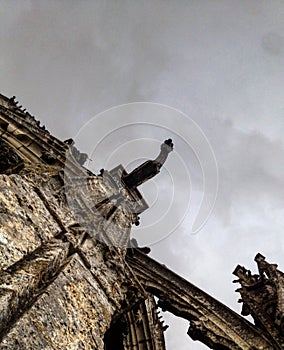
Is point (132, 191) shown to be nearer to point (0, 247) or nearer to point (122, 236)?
point (122, 236)

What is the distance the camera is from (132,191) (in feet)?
39.3

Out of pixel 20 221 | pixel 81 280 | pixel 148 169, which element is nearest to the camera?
pixel 20 221

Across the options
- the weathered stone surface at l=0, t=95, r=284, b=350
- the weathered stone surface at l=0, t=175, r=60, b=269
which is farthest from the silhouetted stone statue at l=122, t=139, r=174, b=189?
the weathered stone surface at l=0, t=175, r=60, b=269

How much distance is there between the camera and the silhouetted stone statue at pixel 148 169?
10.6m

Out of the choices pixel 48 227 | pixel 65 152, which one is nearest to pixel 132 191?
pixel 65 152

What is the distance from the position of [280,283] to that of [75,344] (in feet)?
14.2

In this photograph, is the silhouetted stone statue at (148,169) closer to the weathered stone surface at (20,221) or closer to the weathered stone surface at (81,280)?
the weathered stone surface at (81,280)

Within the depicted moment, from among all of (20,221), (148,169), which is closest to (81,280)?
(20,221)

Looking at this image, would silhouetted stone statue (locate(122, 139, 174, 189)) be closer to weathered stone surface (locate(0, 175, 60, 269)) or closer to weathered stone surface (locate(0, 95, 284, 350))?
weathered stone surface (locate(0, 95, 284, 350))

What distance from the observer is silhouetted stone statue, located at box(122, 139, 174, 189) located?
1059cm

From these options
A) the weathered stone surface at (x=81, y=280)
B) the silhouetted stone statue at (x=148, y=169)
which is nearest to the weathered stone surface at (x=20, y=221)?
the weathered stone surface at (x=81, y=280)

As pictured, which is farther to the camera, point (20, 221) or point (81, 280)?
point (81, 280)

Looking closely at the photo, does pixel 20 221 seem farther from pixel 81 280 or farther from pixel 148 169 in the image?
pixel 148 169

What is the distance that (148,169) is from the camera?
11242 millimetres
